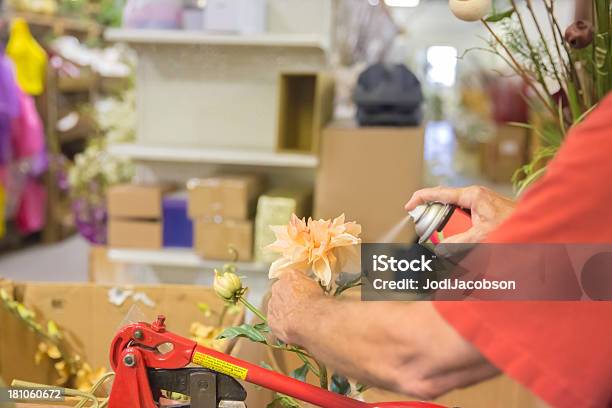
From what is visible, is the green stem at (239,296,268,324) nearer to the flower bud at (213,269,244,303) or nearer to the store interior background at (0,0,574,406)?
the flower bud at (213,269,244,303)

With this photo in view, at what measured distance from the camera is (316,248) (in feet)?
3.10

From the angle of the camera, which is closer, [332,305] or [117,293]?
[332,305]

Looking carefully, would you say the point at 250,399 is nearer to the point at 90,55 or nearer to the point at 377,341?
the point at 377,341

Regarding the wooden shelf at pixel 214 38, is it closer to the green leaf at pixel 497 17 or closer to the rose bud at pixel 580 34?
the green leaf at pixel 497 17

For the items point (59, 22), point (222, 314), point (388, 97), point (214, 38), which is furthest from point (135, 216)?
point (59, 22)

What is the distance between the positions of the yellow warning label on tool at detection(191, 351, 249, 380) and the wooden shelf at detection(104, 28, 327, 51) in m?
2.12

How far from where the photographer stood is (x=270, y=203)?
2.77 metres

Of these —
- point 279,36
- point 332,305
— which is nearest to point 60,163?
point 279,36

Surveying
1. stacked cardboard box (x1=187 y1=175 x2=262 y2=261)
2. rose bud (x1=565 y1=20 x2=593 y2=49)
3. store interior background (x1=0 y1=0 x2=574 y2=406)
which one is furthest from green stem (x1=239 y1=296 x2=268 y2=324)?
stacked cardboard box (x1=187 y1=175 x2=262 y2=261)

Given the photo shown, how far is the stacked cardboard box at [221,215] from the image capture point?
284 centimetres

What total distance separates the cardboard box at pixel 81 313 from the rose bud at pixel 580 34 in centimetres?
79

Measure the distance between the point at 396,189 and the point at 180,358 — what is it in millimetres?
1896

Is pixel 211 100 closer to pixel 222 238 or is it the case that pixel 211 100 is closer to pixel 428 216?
pixel 222 238

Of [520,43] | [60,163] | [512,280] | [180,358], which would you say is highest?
[520,43]
